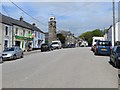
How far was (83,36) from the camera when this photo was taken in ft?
548

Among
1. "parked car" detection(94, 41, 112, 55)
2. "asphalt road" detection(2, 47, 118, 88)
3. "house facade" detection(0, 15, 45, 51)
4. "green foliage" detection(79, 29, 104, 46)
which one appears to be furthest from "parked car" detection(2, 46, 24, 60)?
"green foliage" detection(79, 29, 104, 46)

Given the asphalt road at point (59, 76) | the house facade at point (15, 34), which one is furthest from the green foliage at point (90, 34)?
the asphalt road at point (59, 76)

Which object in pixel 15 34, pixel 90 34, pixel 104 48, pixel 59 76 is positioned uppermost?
pixel 90 34

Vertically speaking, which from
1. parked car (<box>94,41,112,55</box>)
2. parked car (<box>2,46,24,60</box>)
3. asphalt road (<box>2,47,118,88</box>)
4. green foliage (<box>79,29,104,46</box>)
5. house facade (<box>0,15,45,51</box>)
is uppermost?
green foliage (<box>79,29,104,46</box>)

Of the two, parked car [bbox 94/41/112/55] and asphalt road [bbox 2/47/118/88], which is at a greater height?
parked car [bbox 94/41/112/55]

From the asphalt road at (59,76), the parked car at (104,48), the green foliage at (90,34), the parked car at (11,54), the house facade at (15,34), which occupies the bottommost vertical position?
the asphalt road at (59,76)

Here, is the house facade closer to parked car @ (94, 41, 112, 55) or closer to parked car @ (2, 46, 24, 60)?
parked car @ (2, 46, 24, 60)

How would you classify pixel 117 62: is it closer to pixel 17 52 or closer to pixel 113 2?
pixel 17 52

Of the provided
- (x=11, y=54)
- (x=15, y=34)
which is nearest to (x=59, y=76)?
(x=11, y=54)

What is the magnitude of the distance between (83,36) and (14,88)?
159m

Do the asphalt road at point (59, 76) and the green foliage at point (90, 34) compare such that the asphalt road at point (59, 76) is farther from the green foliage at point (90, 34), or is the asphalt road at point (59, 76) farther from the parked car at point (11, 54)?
the green foliage at point (90, 34)

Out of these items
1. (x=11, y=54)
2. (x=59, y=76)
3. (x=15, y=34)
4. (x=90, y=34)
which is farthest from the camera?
(x=90, y=34)

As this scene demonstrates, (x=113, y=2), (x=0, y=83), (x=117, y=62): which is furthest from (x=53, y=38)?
(x=0, y=83)

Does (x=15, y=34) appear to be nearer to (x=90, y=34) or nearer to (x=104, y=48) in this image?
(x=104, y=48)
